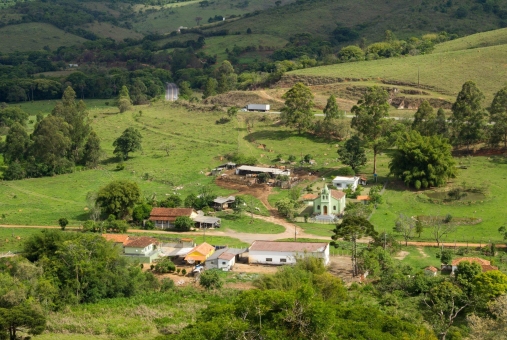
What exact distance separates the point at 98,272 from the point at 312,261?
12.7 meters

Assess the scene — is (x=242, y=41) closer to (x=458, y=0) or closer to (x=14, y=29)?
(x=458, y=0)

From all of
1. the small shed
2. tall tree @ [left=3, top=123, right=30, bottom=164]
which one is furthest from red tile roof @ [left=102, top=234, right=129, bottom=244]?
tall tree @ [left=3, top=123, right=30, bottom=164]

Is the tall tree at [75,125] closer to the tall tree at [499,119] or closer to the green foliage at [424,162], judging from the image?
the green foliage at [424,162]

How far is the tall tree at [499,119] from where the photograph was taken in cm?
7088

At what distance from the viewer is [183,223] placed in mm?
57938

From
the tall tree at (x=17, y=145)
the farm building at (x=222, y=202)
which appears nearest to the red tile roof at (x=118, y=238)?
the farm building at (x=222, y=202)

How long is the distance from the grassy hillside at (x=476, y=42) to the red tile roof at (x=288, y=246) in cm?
6983

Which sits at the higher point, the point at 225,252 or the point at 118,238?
the point at 118,238

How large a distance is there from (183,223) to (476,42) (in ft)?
241

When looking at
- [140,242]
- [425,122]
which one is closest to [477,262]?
[140,242]

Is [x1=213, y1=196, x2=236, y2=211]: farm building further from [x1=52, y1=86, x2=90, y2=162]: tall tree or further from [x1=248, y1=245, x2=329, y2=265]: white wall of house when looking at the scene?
[x1=52, y1=86, x2=90, y2=162]: tall tree

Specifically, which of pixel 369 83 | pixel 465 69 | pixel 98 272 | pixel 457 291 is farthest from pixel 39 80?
pixel 457 291

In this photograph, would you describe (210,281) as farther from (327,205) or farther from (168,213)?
(327,205)

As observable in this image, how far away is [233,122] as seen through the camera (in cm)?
8912
